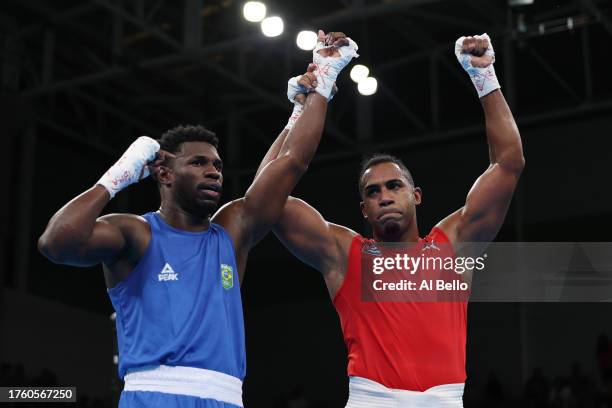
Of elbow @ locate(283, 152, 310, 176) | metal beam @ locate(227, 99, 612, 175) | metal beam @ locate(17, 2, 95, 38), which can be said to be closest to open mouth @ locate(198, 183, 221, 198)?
elbow @ locate(283, 152, 310, 176)

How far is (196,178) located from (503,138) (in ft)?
5.37

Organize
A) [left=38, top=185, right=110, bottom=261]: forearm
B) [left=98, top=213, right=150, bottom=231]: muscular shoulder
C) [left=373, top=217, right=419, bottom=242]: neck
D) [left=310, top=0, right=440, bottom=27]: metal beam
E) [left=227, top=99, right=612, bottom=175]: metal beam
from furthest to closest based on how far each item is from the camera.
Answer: [left=227, top=99, right=612, bottom=175]: metal beam < [left=310, top=0, right=440, bottom=27]: metal beam < [left=373, top=217, right=419, bottom=242]: neck < [left=98, top=213, right=150, bottom=231]: muscular shoulder < [left=38, top=185, right=110, bottom=261]: forearm

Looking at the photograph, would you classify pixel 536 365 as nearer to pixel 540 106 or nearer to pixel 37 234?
pixel 540 106

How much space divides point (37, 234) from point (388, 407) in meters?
12.2

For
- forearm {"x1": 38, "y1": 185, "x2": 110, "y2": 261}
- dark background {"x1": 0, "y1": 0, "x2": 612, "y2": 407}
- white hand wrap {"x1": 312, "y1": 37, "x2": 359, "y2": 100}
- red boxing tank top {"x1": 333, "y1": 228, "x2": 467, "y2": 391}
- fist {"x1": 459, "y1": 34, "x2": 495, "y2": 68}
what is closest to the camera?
forearm {"x1": 38, "y1": 185, "x2": 110, "y2": 261}

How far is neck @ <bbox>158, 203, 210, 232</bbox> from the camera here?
427 centimetres

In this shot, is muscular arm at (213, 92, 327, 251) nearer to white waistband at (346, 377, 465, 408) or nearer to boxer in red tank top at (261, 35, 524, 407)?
boxer in red tank top at (261, 35, 524, 407)

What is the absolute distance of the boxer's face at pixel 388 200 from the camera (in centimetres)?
466

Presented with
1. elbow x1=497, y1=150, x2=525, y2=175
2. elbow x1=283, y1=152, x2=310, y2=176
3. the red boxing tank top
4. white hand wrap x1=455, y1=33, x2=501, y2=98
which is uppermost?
white hand wrap x1=455, y1=33, x2=501, y2=98

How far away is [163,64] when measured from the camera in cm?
1299

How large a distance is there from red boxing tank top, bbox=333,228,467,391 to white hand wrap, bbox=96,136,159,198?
4.05 feet

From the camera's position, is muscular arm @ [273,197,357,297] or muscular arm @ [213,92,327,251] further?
muscular arm @ [273,197,357,297]

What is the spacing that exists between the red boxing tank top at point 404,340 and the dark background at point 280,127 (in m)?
7.31

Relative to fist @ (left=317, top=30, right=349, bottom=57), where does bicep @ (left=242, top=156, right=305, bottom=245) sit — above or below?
below
